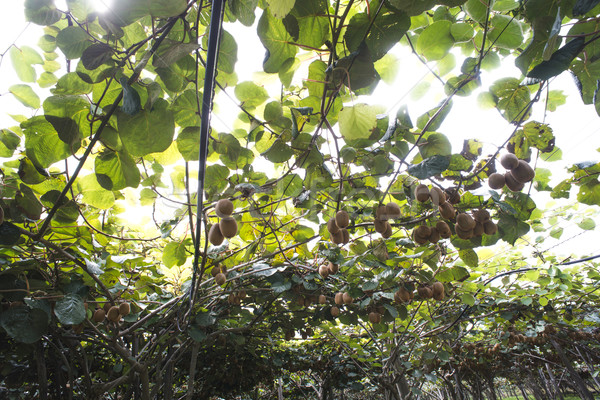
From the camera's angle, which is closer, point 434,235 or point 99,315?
point 434,235

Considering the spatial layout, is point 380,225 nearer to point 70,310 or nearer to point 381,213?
point 381,213

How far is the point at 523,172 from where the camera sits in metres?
0.90

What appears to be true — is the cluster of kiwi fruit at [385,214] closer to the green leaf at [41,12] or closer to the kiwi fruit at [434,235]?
the kiwi fruit at [434,235]

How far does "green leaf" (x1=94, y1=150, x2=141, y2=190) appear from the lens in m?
0.87

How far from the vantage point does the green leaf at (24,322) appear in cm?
105

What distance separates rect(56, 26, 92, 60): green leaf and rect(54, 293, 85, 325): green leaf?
961 millimetres

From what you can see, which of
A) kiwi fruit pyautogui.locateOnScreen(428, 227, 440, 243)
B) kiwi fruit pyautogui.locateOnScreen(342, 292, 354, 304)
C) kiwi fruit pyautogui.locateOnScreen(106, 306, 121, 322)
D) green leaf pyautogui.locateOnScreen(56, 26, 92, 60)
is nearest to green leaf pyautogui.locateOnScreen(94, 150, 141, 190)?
green leaf pyautogui.locateOnScreen(56, 26, 92, 60)

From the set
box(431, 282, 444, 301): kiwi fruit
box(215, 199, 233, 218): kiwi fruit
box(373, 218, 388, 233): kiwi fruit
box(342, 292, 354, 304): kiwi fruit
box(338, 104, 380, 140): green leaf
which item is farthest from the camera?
box(342, 292, 354, 304): kiwi fruit

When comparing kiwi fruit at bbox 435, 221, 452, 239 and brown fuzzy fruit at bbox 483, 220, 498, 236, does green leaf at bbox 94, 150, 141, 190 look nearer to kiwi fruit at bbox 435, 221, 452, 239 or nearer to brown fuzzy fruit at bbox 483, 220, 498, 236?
kiwi fruit at bbox 435, 221, 452, 239

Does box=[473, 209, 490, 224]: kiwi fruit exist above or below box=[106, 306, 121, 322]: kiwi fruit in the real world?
below

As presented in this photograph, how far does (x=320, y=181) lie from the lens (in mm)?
1176

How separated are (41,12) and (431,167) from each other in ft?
3.65

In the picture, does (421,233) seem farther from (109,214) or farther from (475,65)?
(109,214)

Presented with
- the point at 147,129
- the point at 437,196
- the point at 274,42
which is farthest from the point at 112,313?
the point at 437,196
